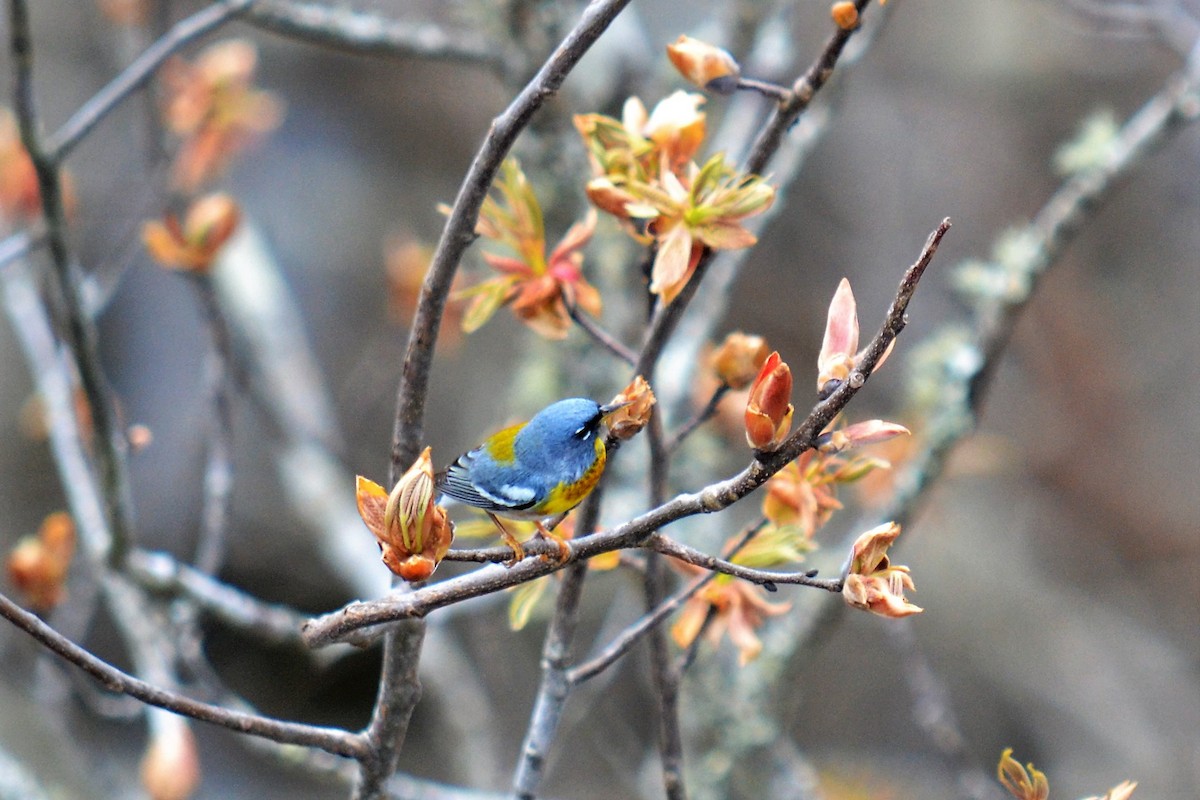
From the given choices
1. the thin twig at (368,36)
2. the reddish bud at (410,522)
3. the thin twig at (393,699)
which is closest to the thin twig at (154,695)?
the thin twig at (393,699)

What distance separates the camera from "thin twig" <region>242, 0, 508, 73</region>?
147cm

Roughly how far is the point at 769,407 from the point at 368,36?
1245 mm

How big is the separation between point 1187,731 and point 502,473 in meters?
2.65

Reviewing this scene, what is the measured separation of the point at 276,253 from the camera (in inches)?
119

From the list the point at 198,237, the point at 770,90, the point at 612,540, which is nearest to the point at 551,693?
the point at 612,540

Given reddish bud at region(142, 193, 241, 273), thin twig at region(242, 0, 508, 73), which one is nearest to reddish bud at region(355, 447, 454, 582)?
reddish bud at region(142, 193, 241, 273)

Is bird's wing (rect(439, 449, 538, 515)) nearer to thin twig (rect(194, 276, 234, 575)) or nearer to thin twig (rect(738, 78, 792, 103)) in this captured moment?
thin twig (rect(738, 78, 792, 103))

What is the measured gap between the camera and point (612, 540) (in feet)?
1.80

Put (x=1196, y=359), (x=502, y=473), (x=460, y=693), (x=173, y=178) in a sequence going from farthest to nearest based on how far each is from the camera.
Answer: (x=1196, y=359) < (x=173, y=178) < (x=460, y=693) < (x=502, y=473)

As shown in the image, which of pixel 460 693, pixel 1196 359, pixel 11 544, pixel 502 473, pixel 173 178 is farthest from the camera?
pixel 1196 359

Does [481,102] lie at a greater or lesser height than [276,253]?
greater

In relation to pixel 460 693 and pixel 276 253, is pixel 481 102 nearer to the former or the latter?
pixel 276 253

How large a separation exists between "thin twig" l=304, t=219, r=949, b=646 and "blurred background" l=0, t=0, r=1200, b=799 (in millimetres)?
1808

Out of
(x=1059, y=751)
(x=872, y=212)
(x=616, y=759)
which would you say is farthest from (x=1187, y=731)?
(x=616, y=759)
